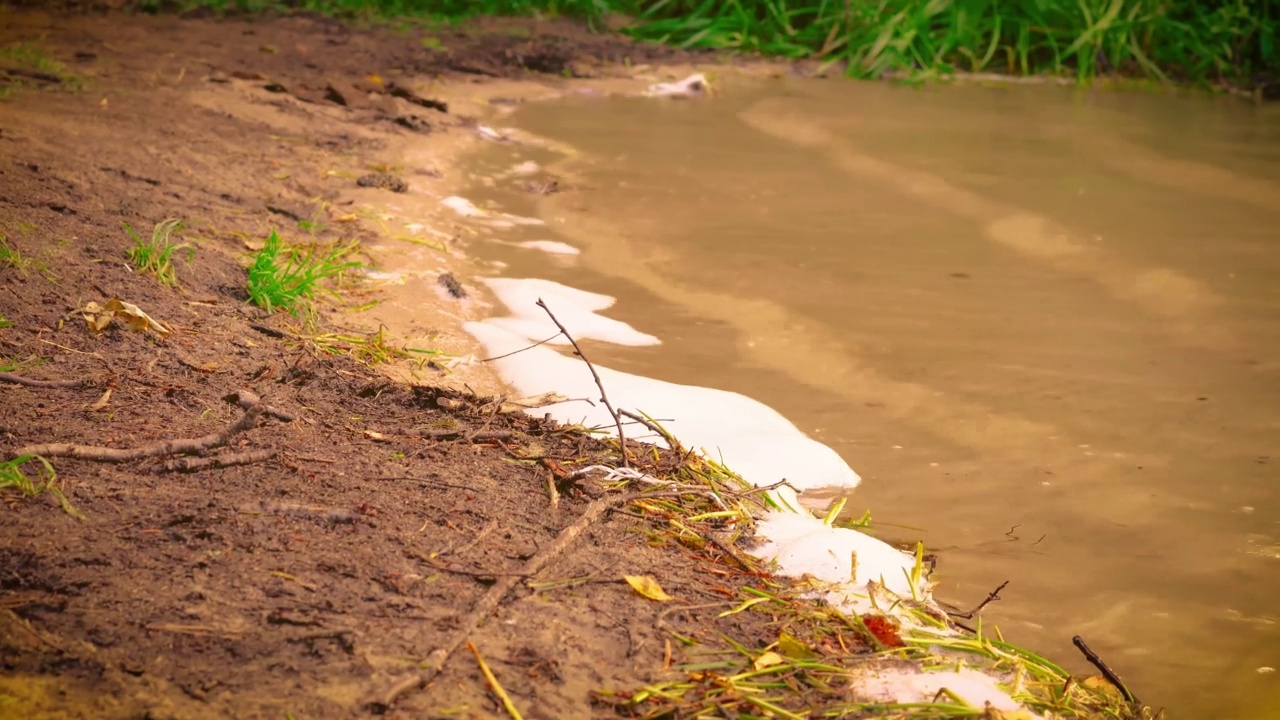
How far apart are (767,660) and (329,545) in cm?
69

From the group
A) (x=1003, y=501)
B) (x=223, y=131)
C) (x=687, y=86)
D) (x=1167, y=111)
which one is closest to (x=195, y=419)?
(x=1003, y=501)

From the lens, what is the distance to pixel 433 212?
13.4 feet

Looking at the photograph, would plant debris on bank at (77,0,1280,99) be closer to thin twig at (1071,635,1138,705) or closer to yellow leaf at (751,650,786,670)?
thin twig at (1071,635,1138,705)

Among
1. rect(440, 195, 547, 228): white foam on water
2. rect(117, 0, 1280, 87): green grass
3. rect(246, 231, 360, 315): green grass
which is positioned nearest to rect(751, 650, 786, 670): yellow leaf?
rect(246, 231, 360, 315): green grass

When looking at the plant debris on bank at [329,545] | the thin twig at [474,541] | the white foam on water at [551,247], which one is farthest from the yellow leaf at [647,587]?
the white foam on water at [551,247]

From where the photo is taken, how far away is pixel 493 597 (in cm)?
167

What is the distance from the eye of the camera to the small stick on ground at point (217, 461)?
1.92 metres

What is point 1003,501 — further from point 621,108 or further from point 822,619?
point 621,108

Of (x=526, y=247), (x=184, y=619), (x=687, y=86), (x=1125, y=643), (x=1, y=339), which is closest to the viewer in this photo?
(x=184, y=619)

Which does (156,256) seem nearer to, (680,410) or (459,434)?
(459,434)

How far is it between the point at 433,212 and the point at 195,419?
6.84 feet

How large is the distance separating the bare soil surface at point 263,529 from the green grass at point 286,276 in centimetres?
6

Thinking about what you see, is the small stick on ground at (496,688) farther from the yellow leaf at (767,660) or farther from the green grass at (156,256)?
the green grass at (156,256)

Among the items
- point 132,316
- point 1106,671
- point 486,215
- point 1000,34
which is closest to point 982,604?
point 1106,671
